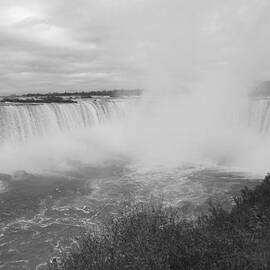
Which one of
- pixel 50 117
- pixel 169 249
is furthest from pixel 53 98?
pixel 169 249

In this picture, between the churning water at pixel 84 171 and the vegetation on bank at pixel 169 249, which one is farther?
the churning water at pixel 84 171

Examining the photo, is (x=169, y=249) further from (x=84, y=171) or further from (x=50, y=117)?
(x=50, y=117)

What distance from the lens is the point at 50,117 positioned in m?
22.0

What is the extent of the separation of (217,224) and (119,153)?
16.3 meters

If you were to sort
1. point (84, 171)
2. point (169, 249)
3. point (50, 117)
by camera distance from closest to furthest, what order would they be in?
point (169, 249)
point (84, 171)
point (50, 117)

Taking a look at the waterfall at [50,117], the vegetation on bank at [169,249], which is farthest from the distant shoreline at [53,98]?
the vegetation on bank at [169,249]

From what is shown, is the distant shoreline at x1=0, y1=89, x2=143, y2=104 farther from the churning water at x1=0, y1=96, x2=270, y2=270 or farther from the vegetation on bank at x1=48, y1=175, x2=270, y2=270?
the vegetation on bank at x1=48, y1=175, x2=270, y2=270

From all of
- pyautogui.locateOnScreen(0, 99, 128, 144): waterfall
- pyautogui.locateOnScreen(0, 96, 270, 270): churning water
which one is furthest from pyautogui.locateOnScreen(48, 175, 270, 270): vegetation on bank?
pyautogui.locateOnScreen(0, 99, 128, 144): waterfall

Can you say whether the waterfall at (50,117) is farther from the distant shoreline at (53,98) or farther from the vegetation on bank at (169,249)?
the vegetation on bank at (169,249)

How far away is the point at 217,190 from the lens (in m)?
12.4

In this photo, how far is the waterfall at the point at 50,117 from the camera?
1977 cm

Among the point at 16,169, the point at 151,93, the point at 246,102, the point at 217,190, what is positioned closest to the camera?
the point at 217,190

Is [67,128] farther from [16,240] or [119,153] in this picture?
[16,240]

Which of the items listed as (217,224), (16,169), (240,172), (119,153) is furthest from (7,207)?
(119,153)
